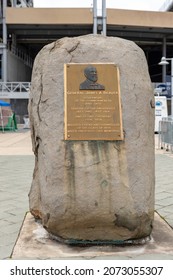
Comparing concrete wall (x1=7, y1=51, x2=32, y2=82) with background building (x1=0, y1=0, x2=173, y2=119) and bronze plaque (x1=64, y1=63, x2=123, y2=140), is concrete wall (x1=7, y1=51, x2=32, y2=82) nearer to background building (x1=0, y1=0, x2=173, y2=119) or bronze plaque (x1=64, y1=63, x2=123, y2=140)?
background building (x1=0, y1=0, x2=173, y2=119)

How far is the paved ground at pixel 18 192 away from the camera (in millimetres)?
4527

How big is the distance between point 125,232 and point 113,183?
0.51 metres

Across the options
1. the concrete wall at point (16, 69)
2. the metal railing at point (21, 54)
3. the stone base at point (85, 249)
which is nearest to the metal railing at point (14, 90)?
the concrete wall at point (16, 69)

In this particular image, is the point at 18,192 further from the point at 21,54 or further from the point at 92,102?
the point at 21,54

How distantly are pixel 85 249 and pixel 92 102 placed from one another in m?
1.50

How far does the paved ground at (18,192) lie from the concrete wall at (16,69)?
26.9m

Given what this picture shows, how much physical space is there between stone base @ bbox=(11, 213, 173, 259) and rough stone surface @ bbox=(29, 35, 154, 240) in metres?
0.11

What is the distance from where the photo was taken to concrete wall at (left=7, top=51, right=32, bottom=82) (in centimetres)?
3703

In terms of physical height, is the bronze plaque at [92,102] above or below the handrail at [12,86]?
below

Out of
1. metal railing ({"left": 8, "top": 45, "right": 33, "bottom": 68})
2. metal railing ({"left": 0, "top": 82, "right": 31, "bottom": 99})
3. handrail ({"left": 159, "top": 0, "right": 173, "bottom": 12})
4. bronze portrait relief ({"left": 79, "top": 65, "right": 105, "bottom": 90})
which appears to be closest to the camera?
bronze portrait relief ({"left": 79, "top": 65, "right": 105, "bottom": 90})

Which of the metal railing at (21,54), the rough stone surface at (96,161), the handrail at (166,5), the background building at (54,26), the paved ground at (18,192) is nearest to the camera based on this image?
the rough stone surface at (96,161)

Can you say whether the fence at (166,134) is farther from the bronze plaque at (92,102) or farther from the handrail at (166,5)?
the handrail at (166,5)

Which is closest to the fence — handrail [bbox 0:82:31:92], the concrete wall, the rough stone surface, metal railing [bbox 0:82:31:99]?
→ the rough stone surface

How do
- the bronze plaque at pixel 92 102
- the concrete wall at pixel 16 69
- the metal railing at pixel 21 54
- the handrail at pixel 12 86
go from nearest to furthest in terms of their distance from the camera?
1. the bronze plaque at pixel 92 102
2. the handrail at pixel 12 86
3. the concrete wall at pixel 16 69
4. the metal railing at pixel 21 54
